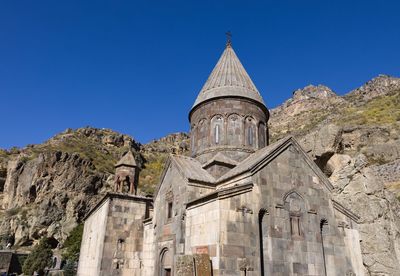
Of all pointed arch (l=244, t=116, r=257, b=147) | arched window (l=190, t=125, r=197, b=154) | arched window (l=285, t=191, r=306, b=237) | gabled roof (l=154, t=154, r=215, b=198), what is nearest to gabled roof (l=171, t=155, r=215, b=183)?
gabled roof (l=154, t=154, r=215, b=198)

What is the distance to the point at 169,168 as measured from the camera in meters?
10.1

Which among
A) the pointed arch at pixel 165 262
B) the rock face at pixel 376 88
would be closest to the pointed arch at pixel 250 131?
the pointed arch at pixel 165 262

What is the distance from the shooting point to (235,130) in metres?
11.4

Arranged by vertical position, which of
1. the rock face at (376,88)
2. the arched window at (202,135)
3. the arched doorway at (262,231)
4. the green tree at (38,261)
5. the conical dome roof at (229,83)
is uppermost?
the rock face at (376,88)

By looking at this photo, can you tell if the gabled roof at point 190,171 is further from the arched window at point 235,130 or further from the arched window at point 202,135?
the arched window at point 235,130

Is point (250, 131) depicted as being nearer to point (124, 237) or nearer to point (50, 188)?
point (124, 237)

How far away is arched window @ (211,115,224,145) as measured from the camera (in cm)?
1138

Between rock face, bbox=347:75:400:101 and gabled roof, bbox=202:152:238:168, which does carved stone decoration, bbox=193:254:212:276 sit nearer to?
gabled roof, bbox=202:152:238:168

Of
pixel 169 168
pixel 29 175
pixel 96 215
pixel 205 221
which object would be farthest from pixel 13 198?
pixel 205 221

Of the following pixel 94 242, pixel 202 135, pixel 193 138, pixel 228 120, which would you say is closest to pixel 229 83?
pixel 228 120

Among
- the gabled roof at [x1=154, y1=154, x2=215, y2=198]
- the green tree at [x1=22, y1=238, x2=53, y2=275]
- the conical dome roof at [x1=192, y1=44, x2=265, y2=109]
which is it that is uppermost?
the conical dome roof at [x1=192, y1=44, x2=265, y2=109]

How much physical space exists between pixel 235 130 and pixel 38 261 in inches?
796

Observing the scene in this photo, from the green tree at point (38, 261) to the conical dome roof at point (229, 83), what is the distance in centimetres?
1905

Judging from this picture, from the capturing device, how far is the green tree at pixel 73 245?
22462 millimetres
